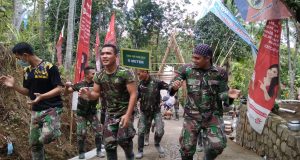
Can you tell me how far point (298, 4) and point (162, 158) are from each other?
4.02 meters

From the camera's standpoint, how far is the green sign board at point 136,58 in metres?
5.67

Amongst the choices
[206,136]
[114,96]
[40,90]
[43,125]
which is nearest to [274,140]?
[206,136]

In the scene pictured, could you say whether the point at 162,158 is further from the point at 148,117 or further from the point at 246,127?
the point at 246,127

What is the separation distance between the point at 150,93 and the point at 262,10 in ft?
9.54

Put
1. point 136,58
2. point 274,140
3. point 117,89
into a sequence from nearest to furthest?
point 117,89 → point 136,58 → point 274,140

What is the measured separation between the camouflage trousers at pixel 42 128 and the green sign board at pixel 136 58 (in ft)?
4.60

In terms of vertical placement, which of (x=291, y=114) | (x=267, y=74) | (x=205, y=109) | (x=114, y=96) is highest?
(x=267, y=74)

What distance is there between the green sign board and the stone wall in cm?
261

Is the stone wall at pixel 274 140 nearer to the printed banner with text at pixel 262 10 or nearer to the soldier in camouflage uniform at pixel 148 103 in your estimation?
the printed banner with text at pixel 262 10

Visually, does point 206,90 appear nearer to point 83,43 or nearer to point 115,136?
point 115,136

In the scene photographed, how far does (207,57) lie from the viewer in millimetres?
4625

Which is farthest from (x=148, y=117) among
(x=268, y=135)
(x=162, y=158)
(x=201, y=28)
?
(x=201, y=28)

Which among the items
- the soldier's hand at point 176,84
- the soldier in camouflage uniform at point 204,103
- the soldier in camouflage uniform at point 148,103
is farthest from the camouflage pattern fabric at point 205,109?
the soldier in camouflage uniform at point 148,103

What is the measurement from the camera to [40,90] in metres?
5.07
